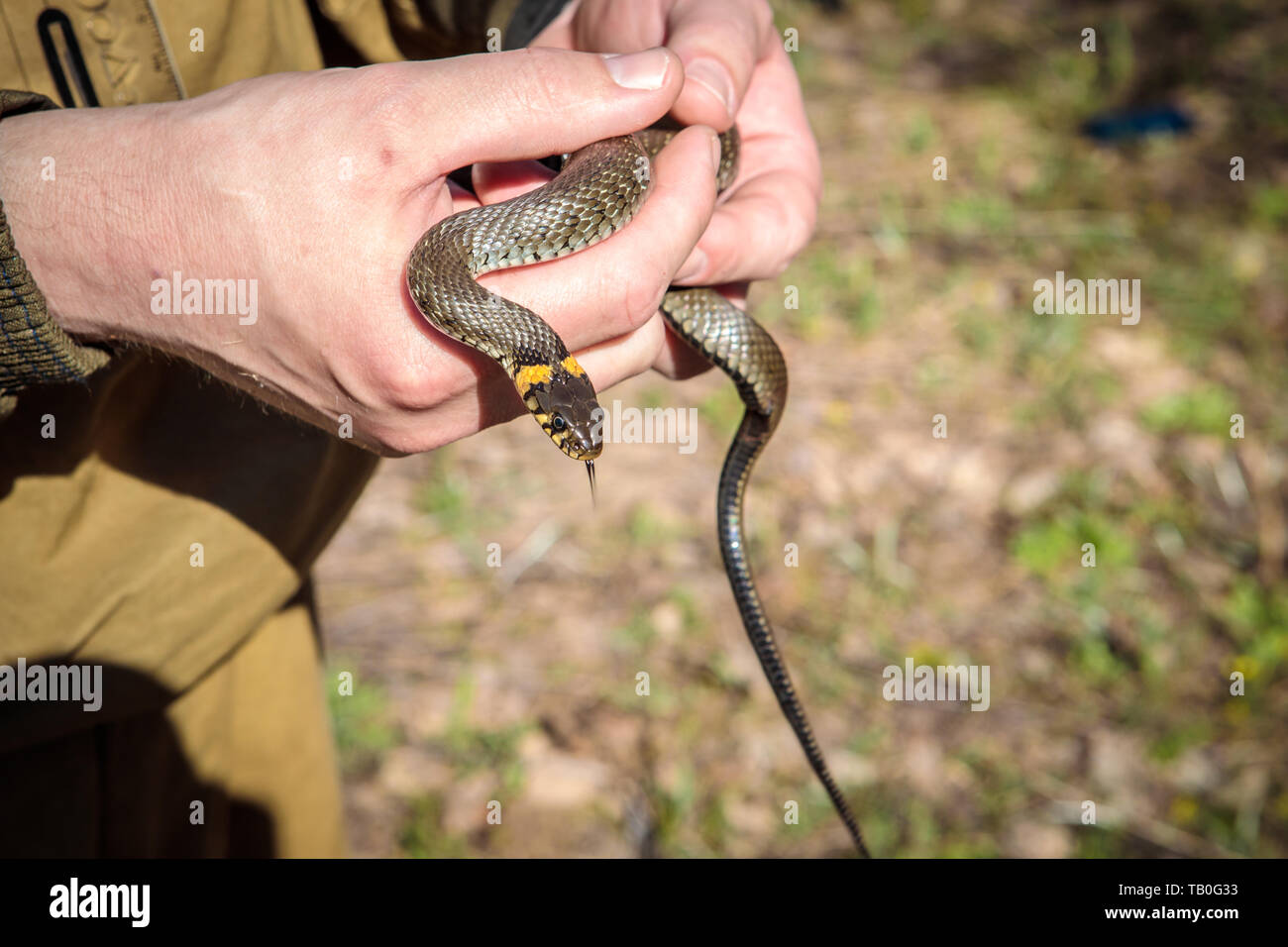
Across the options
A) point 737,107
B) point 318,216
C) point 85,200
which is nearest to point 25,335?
point 85,200

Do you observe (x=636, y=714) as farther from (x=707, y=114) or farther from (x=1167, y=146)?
(x=1167, y=146)

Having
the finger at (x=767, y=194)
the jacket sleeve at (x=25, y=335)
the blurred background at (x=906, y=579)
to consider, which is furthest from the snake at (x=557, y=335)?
the blurred background at (x=906, y=579)

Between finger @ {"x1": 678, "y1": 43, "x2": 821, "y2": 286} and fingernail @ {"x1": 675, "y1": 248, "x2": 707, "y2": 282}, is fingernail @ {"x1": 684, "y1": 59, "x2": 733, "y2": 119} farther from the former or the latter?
fingernail @ {"x1": 675, "y1": 248, "x2": 707, "y2": 282}

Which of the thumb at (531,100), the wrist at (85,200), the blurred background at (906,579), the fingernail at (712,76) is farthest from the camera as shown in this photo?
the blurred background at (906,579)

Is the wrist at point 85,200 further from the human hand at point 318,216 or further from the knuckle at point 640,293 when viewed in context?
the knuckle at point 640,293
